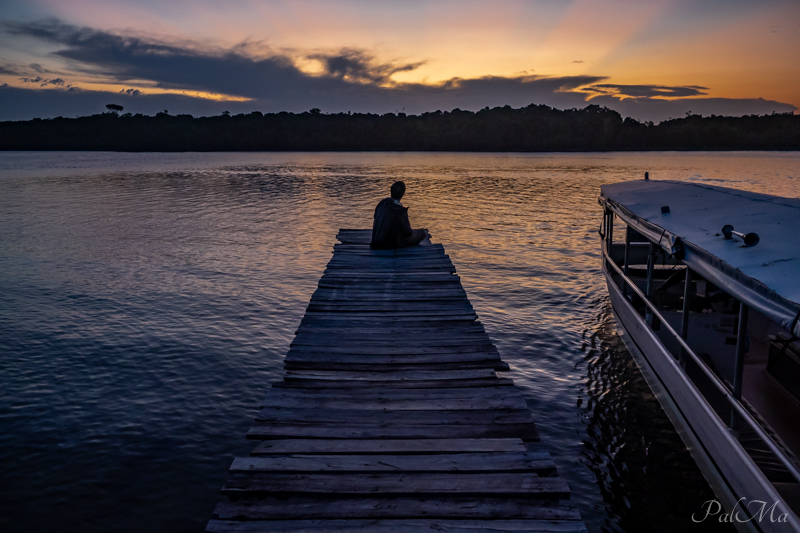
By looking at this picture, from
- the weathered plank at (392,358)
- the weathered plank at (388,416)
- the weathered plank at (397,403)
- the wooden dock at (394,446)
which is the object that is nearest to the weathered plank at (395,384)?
the wooden dock at (394,446)

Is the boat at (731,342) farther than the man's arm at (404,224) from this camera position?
No

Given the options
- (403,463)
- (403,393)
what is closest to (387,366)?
(403,393)

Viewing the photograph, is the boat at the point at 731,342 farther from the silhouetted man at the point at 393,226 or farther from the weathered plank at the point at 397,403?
the silhouetted man at the point at 393,226

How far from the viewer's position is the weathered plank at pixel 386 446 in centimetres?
441

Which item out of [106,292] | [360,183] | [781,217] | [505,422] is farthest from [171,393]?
[360,183]

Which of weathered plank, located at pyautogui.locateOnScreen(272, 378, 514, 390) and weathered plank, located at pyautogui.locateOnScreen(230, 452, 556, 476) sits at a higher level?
weathered plank, located at pyautogui.locateOnScreen(272, 378, 514, 390)

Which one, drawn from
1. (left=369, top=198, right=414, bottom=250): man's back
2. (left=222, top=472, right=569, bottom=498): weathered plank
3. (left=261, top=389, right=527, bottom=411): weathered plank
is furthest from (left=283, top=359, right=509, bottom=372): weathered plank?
(left=369, top=198, right=414, bottom=250): man's back

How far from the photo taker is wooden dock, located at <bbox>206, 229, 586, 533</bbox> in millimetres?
3697

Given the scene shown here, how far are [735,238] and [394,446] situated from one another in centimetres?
395

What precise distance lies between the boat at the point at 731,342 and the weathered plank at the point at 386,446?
204 centimetres

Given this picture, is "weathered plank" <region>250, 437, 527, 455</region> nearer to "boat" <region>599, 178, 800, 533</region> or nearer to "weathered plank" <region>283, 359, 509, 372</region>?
"weathered plank" <region>283, 359, 509, 372</region>

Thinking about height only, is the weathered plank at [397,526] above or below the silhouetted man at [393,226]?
below

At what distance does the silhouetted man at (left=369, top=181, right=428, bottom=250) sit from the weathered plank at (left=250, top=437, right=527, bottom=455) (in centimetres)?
747

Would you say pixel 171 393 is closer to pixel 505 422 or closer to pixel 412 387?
pixel 412 387
